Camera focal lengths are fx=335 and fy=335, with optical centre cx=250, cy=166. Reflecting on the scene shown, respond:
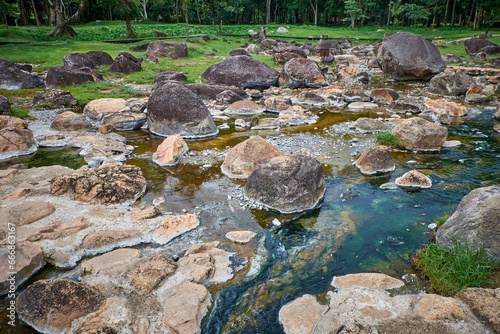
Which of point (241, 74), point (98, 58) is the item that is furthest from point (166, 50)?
point (241, 74)

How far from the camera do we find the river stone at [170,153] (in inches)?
380

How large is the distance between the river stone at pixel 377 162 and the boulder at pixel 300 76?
11.5m

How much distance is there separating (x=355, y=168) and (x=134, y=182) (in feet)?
19.3

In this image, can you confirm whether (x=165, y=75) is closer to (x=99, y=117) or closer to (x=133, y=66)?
(x=133, y=66)

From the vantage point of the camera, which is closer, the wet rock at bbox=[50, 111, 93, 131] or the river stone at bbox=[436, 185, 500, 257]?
the river stone at bbox=[436, 185, 500, 257]

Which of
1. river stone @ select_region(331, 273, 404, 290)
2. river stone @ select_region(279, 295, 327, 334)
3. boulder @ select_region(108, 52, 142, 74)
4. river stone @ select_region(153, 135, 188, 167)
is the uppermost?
boulder @ select_region(108, 52, 142, 74)

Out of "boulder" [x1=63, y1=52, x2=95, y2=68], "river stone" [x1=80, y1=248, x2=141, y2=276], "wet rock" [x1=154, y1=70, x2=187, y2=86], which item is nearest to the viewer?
"river stone" [x1=80, y1=248, x2=141, y2=276]

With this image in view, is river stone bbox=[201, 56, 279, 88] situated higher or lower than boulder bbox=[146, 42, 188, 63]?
lower

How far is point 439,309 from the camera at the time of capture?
14.6ft

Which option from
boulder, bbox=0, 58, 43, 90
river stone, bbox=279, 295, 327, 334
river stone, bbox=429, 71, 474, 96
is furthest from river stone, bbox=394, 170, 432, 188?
boulder, bbox=0, 58, 43, 90

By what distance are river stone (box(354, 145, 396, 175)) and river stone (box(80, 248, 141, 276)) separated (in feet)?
20.4

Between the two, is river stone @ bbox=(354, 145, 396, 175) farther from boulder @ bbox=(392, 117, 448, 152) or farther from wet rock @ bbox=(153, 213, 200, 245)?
wet rock @ bbox=(153, 213, 200, 245)

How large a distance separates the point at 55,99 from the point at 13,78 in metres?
4.44

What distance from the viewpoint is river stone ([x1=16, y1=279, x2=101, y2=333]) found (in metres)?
4.36
